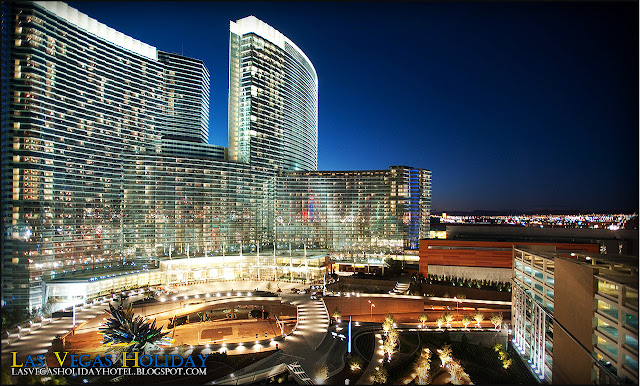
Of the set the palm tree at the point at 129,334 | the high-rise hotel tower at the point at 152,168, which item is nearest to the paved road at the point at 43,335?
the palm tree at the point at 129,334

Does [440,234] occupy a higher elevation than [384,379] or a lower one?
higher

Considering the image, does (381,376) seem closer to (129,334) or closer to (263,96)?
(129,334)

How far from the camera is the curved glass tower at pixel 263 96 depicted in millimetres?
48312

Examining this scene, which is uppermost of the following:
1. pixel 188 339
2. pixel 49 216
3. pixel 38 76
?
pixel 38 76

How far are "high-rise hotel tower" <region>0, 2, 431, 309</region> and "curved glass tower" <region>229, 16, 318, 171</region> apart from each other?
0.67 ft

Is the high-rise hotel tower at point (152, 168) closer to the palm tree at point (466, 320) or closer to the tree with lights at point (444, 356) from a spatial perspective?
the palm tree at point (466, 320)

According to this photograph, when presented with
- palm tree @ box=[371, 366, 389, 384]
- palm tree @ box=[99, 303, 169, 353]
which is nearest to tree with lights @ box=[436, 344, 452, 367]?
palm tree @ box=[371, 366, 389, 384]

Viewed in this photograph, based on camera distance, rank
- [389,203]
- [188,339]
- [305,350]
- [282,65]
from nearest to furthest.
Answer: [305,350]
[188,339]
[389,203]
[282,65]

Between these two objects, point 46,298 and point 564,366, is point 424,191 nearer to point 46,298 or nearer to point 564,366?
point 564,366

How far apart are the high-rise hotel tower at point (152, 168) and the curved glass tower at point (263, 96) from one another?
0.67 feet

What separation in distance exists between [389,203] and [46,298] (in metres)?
38.9

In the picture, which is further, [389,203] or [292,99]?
→ [292,99]

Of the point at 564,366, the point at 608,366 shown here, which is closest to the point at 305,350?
the point at 564,366

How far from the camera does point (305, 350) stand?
1650cm
